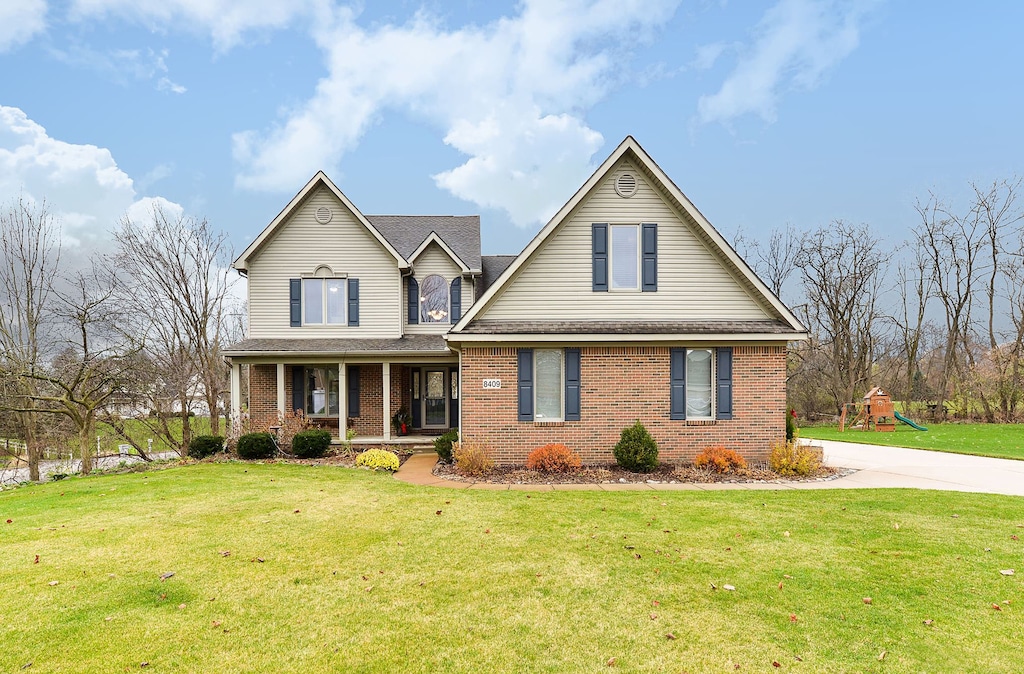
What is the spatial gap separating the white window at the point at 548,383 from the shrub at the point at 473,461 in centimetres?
177

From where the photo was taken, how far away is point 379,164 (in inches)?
1191

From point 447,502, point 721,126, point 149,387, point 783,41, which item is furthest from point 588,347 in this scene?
point 721,126

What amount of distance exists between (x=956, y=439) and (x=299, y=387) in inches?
1014

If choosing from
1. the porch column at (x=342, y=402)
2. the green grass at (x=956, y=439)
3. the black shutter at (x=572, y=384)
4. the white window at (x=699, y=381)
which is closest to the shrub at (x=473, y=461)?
the black shutter at (x=572, y=384)

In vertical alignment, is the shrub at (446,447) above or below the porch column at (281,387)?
below

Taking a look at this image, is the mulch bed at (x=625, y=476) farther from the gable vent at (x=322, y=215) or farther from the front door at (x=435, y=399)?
the gable vent at (x=322, y=215)

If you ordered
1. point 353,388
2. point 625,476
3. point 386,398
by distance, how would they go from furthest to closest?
1. point 353,388
2. point 386,398
3. point 625,476

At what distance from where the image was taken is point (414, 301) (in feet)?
62.5

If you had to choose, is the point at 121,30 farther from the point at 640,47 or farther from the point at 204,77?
the point at 640,47

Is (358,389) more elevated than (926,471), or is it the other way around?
(358,389)

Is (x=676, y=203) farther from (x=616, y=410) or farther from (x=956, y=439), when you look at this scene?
(x=956, y=439)

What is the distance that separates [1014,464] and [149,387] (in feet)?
91.2

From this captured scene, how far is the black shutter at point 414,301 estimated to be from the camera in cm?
1895

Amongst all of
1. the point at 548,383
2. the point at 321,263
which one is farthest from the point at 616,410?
the point at 321,263
